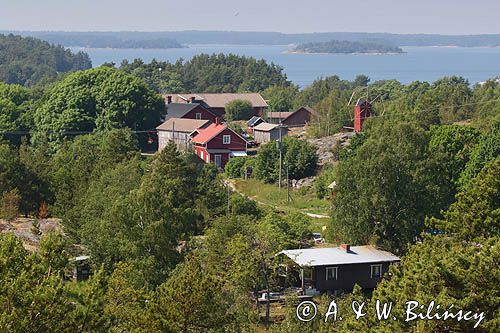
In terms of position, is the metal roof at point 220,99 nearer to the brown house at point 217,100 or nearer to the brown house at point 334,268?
the brown house at point 217,100

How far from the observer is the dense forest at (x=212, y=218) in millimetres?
10164

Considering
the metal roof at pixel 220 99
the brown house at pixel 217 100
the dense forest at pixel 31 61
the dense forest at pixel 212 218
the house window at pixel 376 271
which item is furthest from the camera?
the dense forest at pixel 31 61

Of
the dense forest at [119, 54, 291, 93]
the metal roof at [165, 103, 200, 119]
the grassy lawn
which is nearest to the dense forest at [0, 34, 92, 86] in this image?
the dense forest at [119, 54, 291, 93]

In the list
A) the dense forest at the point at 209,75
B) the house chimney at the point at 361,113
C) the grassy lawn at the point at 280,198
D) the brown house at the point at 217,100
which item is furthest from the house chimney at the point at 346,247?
the dense forest at the point at 209,75

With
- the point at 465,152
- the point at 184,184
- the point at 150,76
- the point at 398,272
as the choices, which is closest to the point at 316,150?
the point at 465,152

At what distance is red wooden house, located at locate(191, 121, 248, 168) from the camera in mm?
36156

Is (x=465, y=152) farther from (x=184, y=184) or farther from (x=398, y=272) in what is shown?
(x=398, y=272)

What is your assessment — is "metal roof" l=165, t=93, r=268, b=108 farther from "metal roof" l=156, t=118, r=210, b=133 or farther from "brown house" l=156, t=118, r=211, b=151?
"brown house" l=156, t=118, r=211, b=151

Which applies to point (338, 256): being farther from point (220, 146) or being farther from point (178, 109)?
point (178, 109)

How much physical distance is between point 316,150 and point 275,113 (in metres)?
14.4

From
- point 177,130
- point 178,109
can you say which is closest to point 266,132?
point 177,130

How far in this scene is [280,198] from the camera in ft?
98.6

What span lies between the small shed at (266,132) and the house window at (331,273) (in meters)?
20.1

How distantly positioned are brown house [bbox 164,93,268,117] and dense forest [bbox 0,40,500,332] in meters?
7.78
